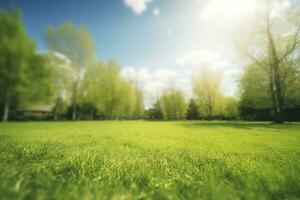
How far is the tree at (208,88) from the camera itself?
126 feet

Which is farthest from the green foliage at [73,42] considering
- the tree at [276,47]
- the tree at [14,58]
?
the tree at [276,47]

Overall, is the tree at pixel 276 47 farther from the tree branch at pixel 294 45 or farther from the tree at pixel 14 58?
the tree at pixel 14 58

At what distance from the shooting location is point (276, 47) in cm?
1966

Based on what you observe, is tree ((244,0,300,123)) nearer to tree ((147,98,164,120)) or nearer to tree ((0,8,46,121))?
tree ((0,8,46,121))

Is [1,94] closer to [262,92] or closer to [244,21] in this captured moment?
[244,21]

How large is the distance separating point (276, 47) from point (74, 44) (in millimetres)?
29641

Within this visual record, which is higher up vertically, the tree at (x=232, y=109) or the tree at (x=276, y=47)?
the tree at (x=276, y=47)

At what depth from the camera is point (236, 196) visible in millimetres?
1650

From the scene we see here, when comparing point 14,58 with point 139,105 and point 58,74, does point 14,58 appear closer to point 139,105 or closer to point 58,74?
point 58,74

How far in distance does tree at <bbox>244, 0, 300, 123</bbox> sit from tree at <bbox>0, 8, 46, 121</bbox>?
27826 mm

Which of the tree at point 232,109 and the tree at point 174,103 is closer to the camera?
the tree at point 232,109

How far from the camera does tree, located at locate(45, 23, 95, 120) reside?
87.7ft

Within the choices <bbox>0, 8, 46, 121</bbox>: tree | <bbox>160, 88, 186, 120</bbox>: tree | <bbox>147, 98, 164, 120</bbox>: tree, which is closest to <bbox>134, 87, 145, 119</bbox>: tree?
<bbox>147, 98, 164, 120</bbox>: tree

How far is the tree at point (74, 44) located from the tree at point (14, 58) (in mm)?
5851
